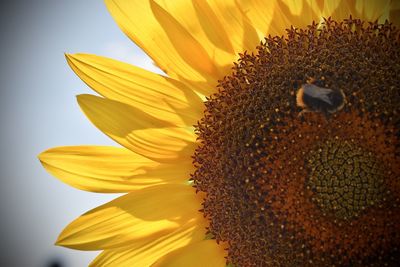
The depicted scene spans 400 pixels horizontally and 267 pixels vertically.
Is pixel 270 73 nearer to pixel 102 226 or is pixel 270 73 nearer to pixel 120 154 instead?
pixel 120 154

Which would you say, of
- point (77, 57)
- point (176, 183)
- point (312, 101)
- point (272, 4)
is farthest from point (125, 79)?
point (312, 101)

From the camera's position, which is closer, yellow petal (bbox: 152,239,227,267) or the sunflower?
the sunflower

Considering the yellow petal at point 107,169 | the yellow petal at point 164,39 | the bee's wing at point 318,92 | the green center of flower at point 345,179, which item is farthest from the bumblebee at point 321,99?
the yellow petal at point 107,169

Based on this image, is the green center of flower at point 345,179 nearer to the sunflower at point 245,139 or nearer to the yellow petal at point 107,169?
the sunflower at point 245,139

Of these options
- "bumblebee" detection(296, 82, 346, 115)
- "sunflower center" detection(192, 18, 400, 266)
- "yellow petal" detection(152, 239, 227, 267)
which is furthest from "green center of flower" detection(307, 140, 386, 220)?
"yellow petal" detection(152, 239, 227, 267)

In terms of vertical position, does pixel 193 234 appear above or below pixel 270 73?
below

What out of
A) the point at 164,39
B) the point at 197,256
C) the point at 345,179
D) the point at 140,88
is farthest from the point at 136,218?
the point at 345,179

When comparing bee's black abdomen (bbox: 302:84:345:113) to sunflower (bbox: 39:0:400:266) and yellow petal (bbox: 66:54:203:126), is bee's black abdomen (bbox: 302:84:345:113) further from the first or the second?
yellow petal (bbox: 66:54:203:126)
